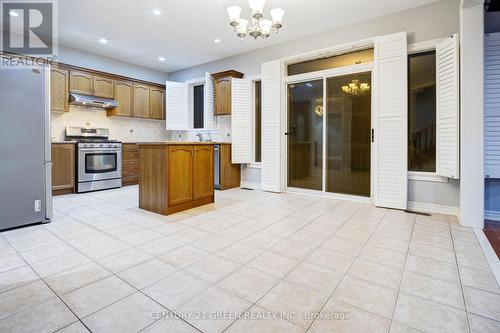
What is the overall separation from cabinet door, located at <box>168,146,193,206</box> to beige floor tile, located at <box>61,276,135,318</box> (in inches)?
67.2

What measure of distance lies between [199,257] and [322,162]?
10.5 feet

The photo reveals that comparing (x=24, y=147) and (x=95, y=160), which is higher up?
(x=24, y=147)

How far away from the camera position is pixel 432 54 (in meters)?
3.69

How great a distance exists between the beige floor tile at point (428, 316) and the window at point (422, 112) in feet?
9.09

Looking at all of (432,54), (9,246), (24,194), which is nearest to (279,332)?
(9,246)

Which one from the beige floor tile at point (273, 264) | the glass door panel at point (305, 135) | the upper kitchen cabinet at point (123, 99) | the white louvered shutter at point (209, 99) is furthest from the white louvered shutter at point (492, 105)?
the upper kitchen cabinet at point (123, 99)

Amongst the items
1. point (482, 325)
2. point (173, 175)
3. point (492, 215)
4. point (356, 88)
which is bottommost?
point (482, 325)

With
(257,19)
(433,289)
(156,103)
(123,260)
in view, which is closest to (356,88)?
(257,19)

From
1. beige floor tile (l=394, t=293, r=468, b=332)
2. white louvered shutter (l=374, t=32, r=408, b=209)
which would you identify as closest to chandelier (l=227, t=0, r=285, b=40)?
white louvered shutter (l=374, t=32, r=408, b=209)

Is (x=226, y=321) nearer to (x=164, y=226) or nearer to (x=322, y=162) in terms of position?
(x=164, y=226)

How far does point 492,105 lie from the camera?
3.25 metres

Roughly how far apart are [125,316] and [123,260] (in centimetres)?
78

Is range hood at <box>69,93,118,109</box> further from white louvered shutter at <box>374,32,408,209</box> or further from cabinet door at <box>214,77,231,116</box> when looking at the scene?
white louvered shutter at <box>374,32,408,209</box>

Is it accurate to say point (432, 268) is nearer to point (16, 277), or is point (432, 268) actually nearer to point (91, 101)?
point (16, 277)
